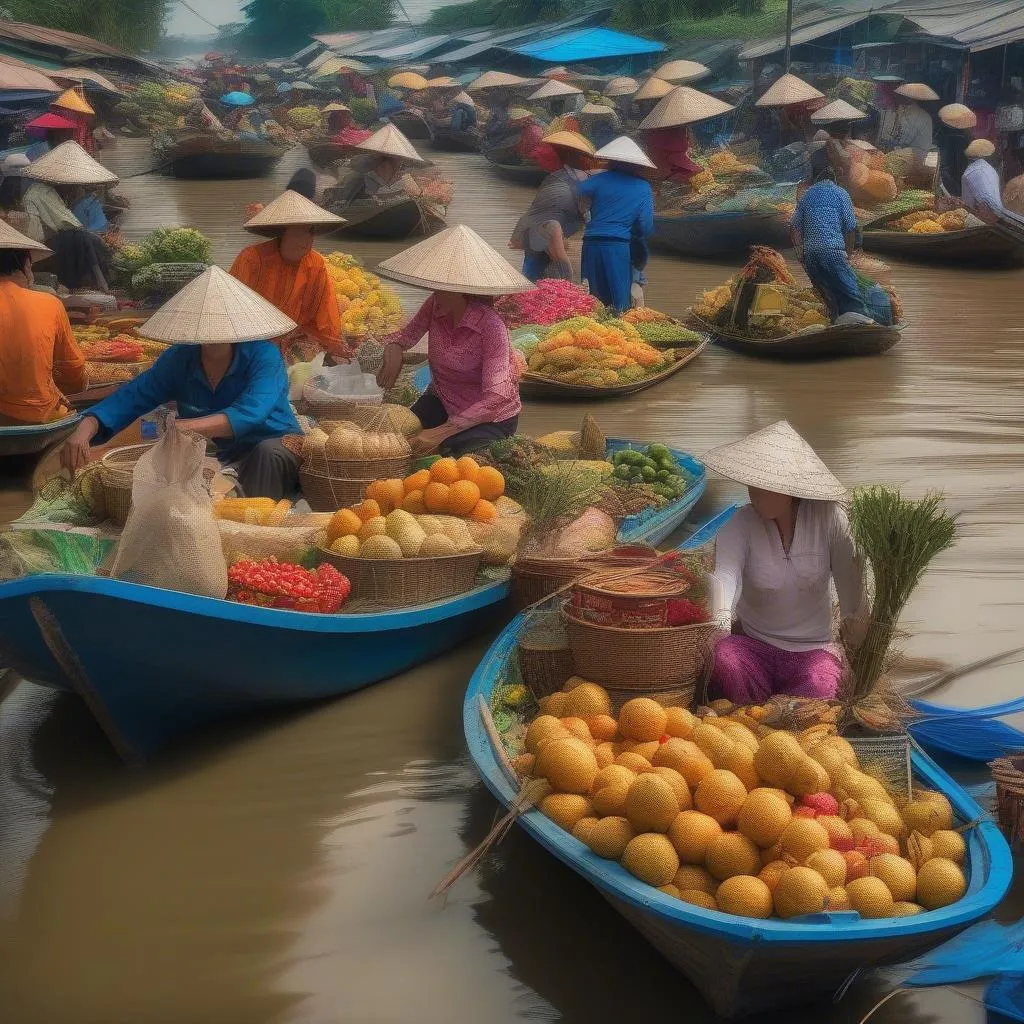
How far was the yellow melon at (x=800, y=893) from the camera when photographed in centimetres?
282

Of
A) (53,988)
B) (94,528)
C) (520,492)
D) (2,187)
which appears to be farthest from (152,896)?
(2,187)

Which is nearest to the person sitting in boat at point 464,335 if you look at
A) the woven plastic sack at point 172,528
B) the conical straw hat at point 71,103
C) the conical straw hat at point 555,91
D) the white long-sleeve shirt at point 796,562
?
the woven plastic sack at point 172,528

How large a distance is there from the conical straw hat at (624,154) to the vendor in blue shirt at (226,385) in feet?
14.1

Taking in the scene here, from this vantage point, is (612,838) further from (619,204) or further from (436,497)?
(619,204)

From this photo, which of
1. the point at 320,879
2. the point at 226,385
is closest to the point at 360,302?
the point at 226,385

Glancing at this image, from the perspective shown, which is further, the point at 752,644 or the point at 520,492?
the point at 520,492

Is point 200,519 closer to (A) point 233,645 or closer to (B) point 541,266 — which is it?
(A) point 233,645

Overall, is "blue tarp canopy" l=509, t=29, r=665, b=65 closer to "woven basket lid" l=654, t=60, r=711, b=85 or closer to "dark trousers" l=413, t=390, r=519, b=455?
"woven basket lid" l=654, t=60, r=711, b=85

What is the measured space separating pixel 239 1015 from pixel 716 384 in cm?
705

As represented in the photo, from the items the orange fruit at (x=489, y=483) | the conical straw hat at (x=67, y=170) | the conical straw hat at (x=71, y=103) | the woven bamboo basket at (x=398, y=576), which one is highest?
the conical straw hat at (x=71, y=103)

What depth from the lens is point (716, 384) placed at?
9531 mm

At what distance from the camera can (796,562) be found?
13.0ft

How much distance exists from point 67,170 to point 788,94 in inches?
352

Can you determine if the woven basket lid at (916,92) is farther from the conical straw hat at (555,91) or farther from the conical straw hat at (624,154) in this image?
the conical straw hat at (624,154)
